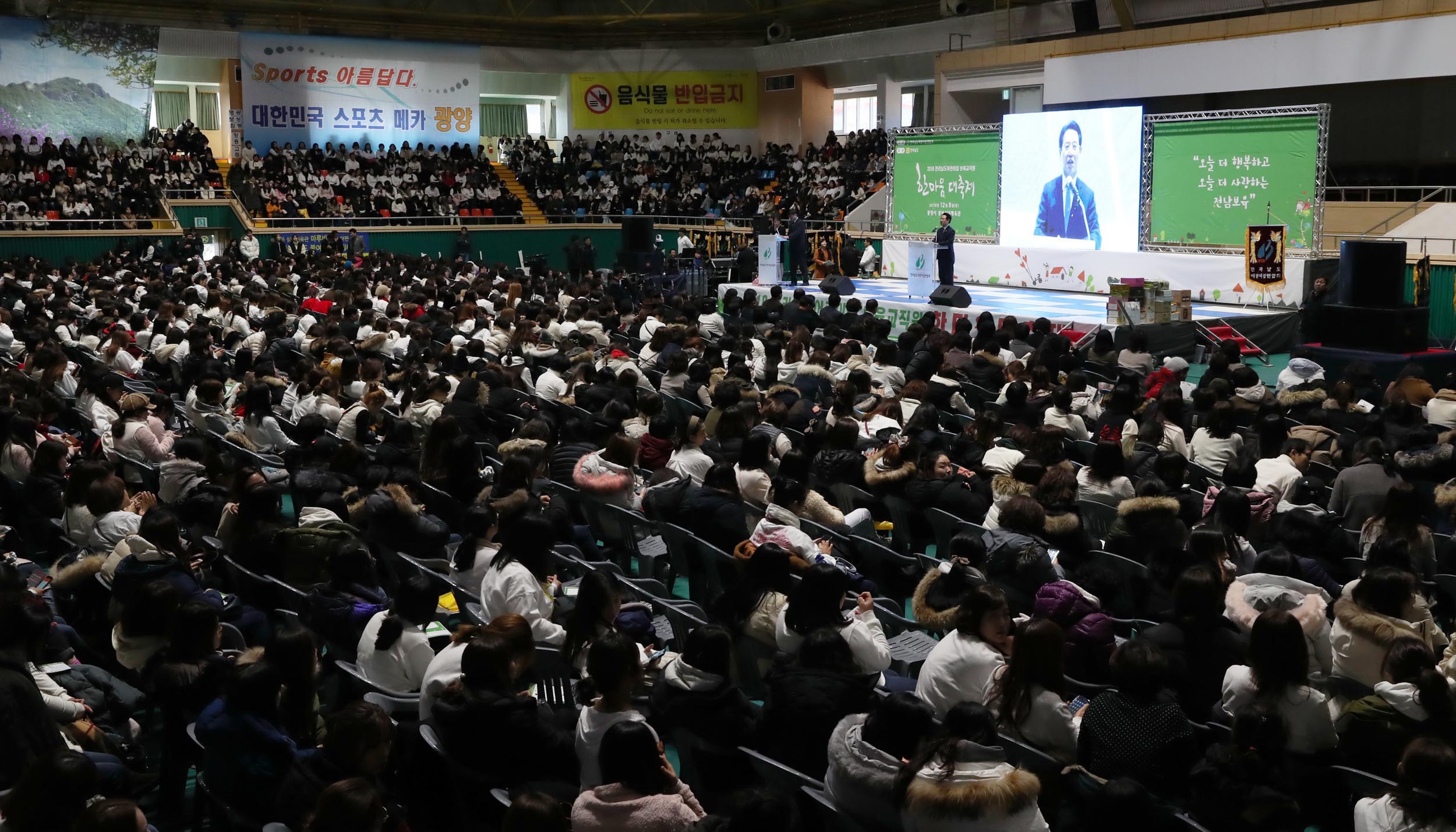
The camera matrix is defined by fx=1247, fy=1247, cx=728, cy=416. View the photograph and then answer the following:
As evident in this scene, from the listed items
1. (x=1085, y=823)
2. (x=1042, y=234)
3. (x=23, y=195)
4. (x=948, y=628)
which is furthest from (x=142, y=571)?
(x=23, y=195)

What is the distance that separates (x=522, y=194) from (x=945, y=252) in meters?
16.3

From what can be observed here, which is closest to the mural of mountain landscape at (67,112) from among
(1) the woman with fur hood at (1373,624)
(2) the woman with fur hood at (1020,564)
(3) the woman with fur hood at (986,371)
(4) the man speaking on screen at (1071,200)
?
(4) the man speaking on screen at (1071,200)

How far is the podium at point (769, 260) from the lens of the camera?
63.6ft

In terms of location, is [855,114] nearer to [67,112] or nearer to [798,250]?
[798,250]

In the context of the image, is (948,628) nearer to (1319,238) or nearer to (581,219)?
(1319,238)

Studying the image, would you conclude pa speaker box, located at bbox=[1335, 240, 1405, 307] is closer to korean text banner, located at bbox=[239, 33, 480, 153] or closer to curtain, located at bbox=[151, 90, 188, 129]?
korean text banner, located at bbox=[239, 33, 480, 153]

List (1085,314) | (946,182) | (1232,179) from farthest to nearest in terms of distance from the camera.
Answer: (946,182) → (1232,179) → (1085,314)

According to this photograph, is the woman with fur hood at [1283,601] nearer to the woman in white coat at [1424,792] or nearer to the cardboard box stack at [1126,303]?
the woman in white coat at [1424,792]

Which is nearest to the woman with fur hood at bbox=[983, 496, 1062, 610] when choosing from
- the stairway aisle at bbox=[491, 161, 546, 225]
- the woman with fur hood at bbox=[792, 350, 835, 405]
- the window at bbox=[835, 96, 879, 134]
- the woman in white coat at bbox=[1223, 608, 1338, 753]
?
the woman in white coat at bbox=[1223, 608, 1338, 753]

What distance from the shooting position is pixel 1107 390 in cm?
948

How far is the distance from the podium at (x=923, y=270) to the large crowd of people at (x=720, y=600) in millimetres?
8446

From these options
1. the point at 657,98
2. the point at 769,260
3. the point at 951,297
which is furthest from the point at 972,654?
the point at 657,98

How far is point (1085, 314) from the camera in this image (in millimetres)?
15828

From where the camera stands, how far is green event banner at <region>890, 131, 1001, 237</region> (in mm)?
20750
